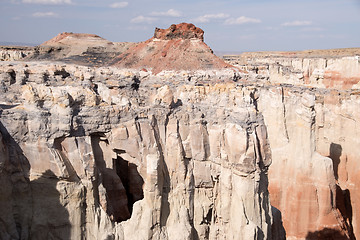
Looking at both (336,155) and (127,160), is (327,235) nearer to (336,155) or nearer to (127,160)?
(336,155)

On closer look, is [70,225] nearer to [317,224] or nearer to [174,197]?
[174,197]

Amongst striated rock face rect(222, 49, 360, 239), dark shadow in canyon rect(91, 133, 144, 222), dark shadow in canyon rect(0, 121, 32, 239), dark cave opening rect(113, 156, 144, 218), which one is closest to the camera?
dark shadow in canyon rect(0, 121, 32, 239)

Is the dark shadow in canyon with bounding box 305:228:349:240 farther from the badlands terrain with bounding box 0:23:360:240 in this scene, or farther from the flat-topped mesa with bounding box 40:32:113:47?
the flat-topped mesa with bounding box 40:32:113:47

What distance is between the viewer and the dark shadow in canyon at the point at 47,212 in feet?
28.5

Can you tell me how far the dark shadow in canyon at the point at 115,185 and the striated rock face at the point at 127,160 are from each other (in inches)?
1.3

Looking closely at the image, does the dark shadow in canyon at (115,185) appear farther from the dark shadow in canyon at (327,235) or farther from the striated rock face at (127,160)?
the dark shadow in canyon at (327,235)

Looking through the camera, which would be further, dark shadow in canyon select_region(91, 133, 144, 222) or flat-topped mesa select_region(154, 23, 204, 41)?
flat-topped mesa select_region(154, 23, 204, 41)

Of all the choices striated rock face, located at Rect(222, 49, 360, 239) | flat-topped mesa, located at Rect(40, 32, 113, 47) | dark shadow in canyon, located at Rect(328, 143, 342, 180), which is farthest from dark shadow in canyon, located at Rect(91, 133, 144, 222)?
flat-topped mesa, located at Rect(40, 32, 113, 47)

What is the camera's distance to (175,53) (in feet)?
55.2

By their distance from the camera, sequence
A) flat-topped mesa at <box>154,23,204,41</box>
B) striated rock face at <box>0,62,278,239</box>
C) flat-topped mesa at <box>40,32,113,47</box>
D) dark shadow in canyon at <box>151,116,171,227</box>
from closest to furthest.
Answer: striated rock face at <box>0,62,278,239</box>, dark shadow in canyon at <box>151,116,171,227</box>, flat-topped mesa at <box>154,23,204,41</box>, flat-topped mesa at <box>40,32,113,47</box>

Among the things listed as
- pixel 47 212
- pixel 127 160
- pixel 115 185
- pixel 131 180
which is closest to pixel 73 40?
pixel 131 180

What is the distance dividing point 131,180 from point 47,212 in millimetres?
3556

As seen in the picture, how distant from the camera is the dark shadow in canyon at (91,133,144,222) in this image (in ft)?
30.6

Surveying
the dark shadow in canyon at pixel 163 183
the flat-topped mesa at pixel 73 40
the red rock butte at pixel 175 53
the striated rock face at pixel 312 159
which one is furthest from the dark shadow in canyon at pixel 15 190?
the flat-topped mesa at pixel 73 40
